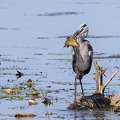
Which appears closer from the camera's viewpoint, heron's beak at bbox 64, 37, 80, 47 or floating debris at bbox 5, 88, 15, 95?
heron's beak at bbox 64, 37, 80, 47

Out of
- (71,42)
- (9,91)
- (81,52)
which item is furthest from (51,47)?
(71,42)

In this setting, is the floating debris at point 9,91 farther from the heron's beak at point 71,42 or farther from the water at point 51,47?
the heron's beak at point 71,42

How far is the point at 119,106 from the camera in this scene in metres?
13.6

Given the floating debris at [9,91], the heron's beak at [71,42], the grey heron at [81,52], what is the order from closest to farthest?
the heron's beak at [71,42] < the grey heron at [81,52] < the floating debris at [9,91]

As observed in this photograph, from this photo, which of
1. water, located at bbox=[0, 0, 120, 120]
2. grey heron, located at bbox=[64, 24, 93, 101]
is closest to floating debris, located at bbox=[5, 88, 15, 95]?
water, located at bbox=[0, 0, 120, 120]

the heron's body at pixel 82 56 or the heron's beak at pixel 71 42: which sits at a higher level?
the heron's beak at pixel 71 42

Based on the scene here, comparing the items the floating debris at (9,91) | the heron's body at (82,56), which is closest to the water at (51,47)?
the floating debris at (9,91)

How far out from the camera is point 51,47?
2195 centimetres

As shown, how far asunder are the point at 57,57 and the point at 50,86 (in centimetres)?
433

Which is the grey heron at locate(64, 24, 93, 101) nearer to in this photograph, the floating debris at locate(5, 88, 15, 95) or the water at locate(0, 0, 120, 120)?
the water at locate(0, 0, 120, 120)

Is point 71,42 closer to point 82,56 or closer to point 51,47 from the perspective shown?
point 82,56

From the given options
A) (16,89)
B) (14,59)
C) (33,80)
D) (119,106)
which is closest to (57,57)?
(14,59)

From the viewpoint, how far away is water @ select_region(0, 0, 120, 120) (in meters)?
14.1

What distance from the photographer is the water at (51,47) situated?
1406 centimetres
